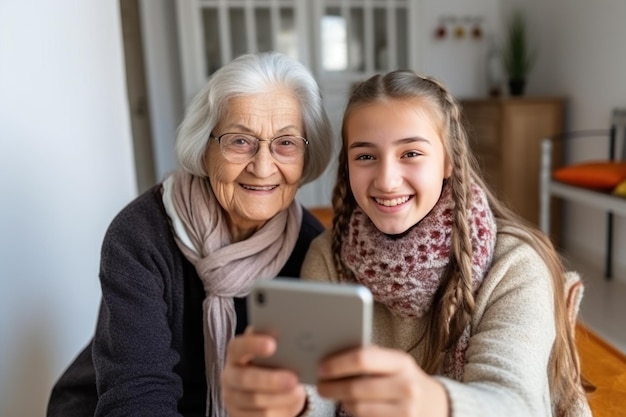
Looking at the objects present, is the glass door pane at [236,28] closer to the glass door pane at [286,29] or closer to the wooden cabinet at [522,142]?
the glass door pane at [286,29]

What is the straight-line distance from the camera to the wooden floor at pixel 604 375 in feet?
3.63

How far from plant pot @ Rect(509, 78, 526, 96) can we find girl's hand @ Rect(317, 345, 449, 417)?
3935 mm

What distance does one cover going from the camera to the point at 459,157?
922mm

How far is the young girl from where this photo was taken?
80 centimetres

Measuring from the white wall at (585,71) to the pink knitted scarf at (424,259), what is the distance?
2.66m

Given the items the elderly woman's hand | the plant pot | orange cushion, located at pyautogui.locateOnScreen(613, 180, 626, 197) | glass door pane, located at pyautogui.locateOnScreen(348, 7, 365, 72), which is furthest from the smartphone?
glass door pane, located at pyautogui.locateOnScreen(348, 7, 365, 72)

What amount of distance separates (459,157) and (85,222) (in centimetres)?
130

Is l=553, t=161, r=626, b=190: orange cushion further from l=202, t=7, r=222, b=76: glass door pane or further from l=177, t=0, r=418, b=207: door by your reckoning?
l=202, t=7, r=222, b=76: glass door pane

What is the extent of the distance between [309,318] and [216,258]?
1.70 feet

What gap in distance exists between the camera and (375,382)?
1.80 feet

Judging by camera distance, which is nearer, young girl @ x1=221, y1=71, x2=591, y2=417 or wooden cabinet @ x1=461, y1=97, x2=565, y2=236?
young girl @ x1=221, y1=71, x2=591, y2=417

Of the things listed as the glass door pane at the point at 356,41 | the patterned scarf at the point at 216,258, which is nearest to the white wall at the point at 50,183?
the patterned scarf at the point at 216,258

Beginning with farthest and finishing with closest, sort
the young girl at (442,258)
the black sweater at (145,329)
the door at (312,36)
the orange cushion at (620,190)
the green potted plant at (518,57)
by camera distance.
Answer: the door at (312,36), the green potted plant at (518,57), the orange cushion at (620,190), the black sweater at (145,329), the young girl at (442,258)

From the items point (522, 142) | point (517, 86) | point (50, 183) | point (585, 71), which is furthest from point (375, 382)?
point (517, 86)
